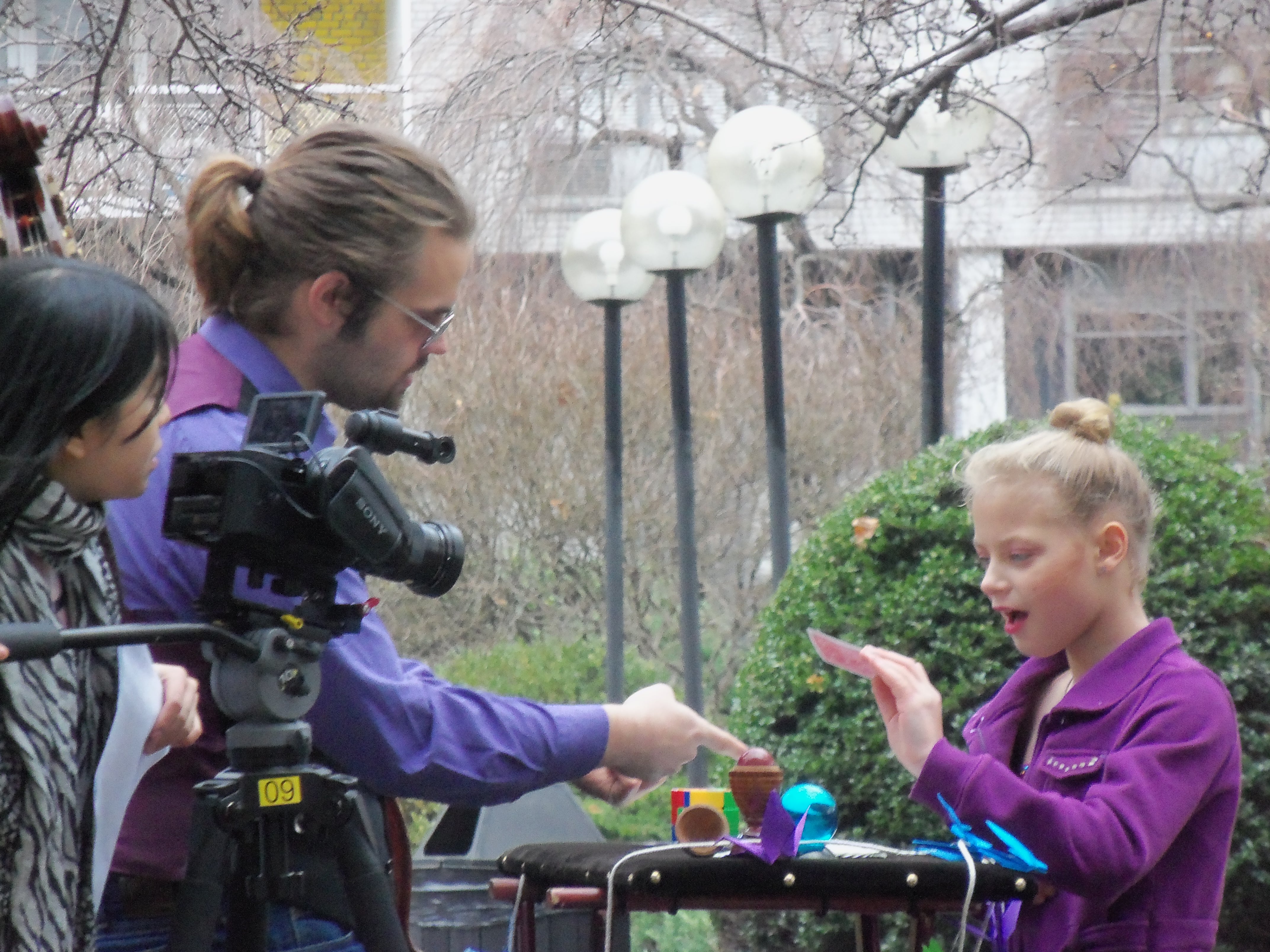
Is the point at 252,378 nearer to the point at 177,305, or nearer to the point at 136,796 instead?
the point at 136,796

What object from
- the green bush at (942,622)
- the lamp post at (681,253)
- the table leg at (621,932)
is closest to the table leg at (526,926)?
the table leg at (621,932)

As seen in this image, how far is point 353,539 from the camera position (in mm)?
1717

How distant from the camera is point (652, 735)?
7.08 ft

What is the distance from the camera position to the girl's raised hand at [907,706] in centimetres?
248

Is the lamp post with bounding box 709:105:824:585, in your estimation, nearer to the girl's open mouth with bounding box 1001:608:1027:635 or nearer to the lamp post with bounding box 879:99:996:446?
→ the lamp post with bounding box 879:99:996:446

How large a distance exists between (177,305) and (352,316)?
4.04 m

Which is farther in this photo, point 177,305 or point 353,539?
point 177,305

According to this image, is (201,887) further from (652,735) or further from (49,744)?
(652,735)

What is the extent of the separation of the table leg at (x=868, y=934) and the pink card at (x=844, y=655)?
56cm

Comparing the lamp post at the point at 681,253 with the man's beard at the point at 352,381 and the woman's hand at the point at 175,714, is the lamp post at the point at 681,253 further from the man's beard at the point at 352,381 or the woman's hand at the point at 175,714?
the woman's hand at the point at 175,714

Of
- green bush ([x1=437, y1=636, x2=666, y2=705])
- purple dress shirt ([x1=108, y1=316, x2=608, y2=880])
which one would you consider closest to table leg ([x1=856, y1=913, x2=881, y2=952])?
purple dress shirt ([x1=108, y1=316, x2=608, y2=880])

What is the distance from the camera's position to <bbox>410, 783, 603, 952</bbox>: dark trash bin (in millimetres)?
4363

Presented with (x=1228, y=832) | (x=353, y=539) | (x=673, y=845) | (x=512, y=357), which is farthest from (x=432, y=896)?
(x=512, y=357)

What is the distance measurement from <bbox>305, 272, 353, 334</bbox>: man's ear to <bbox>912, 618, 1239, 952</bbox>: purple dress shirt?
44.6 inches
